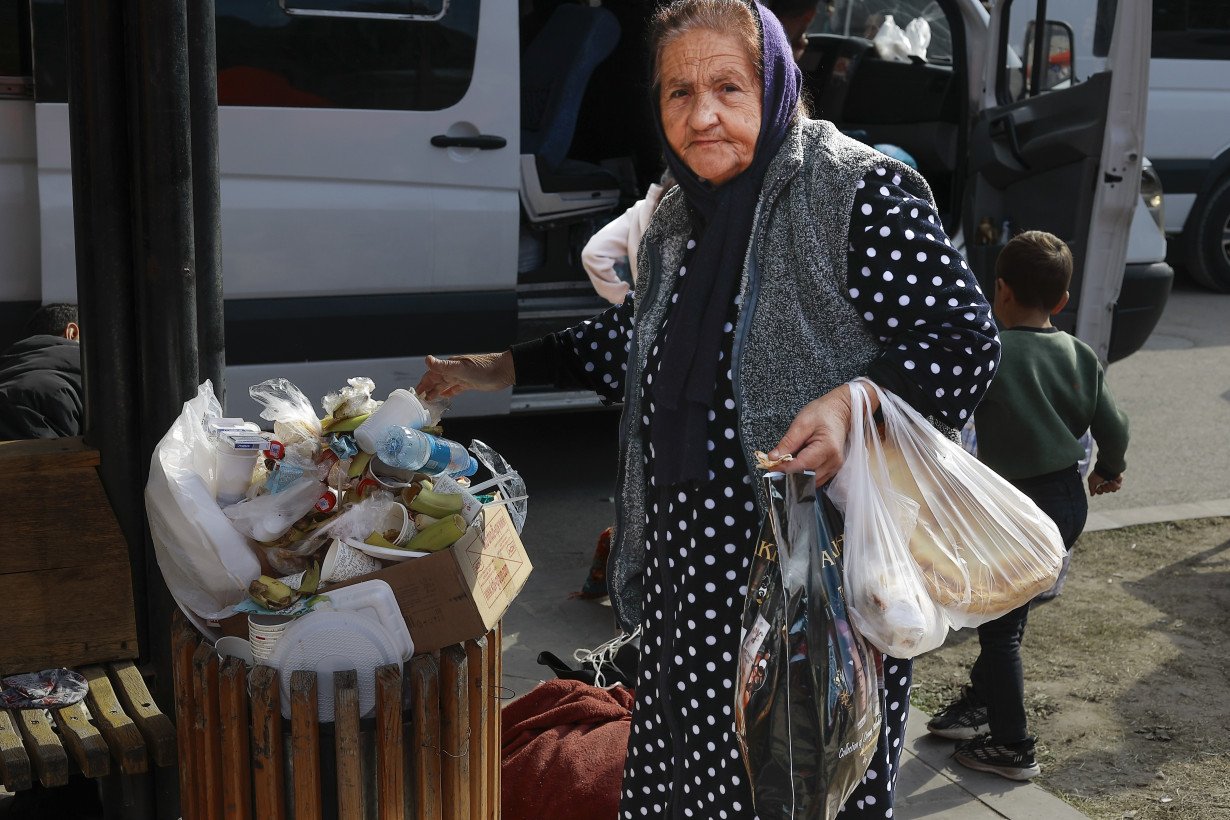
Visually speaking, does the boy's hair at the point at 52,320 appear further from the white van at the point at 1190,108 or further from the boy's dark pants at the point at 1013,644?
the white van at the point at 1190,108

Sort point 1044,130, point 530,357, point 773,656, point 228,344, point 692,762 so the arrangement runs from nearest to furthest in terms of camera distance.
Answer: point 773,656 → point 692,762 → point 530,357 → point 228,344 → point 1044,130

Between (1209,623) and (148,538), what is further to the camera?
(1209,623)

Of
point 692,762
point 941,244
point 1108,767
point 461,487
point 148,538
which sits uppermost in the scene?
point 941,244

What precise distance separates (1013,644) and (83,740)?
86.1 inches

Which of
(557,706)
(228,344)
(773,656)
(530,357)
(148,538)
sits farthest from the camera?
(228,344)

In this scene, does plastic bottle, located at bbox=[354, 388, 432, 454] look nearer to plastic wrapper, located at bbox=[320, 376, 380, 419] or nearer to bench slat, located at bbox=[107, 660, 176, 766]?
plastic wrapper, located at bbox=[320, 376, 380, 419]

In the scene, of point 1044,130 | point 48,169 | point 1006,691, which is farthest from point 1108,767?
point 48,169

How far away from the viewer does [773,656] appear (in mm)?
1889

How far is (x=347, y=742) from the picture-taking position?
1978 millimetres

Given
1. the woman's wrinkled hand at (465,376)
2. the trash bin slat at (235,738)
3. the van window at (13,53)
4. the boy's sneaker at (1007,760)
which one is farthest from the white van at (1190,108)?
the trash bin slat at (235,738)

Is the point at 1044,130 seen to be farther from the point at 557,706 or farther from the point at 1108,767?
the point at 557,706

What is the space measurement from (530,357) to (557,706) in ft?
3.23

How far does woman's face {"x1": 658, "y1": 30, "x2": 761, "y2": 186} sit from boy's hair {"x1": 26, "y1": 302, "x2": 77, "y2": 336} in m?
2.19

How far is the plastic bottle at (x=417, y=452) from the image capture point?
214cm
